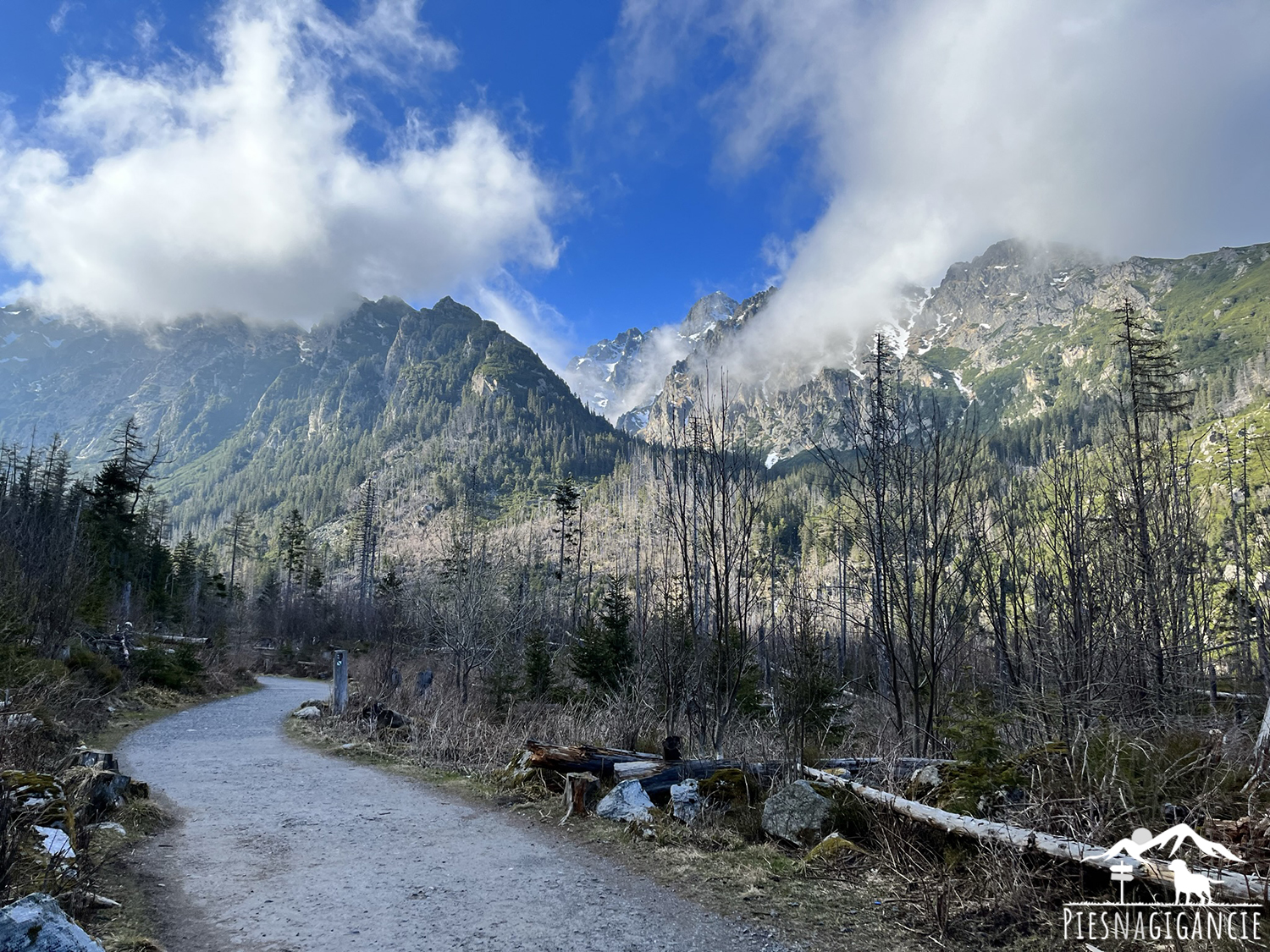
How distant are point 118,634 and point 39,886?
24.1 metres

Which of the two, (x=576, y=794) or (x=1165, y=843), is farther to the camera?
(x=576, y=794)

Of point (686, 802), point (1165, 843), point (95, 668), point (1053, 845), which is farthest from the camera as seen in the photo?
point (95, 668)

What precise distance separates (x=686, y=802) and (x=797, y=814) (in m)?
1.43

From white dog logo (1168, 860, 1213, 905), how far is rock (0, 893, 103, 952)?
5.71 metres

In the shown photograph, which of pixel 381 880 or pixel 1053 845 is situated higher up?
pixel 1053 845

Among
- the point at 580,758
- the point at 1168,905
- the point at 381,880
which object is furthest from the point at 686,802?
the point at 1168,905

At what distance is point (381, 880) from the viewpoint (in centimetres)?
594

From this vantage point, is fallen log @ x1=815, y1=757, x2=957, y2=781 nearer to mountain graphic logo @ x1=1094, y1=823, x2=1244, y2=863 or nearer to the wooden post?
mountain graphic logo @ x1=1094, y1=823, x2=1244, y2=863

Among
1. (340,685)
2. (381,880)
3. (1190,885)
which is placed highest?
(1190,885)

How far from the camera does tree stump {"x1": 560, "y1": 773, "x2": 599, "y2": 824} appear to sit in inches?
323

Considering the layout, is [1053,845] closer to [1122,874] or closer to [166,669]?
[1122,874]

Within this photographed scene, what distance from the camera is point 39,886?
416cm

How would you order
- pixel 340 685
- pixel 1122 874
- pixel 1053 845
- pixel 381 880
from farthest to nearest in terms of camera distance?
pixel 340 685, pixel 381 880, pixel 1053 845, pixel 1122 874

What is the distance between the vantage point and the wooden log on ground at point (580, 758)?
29.8ft
